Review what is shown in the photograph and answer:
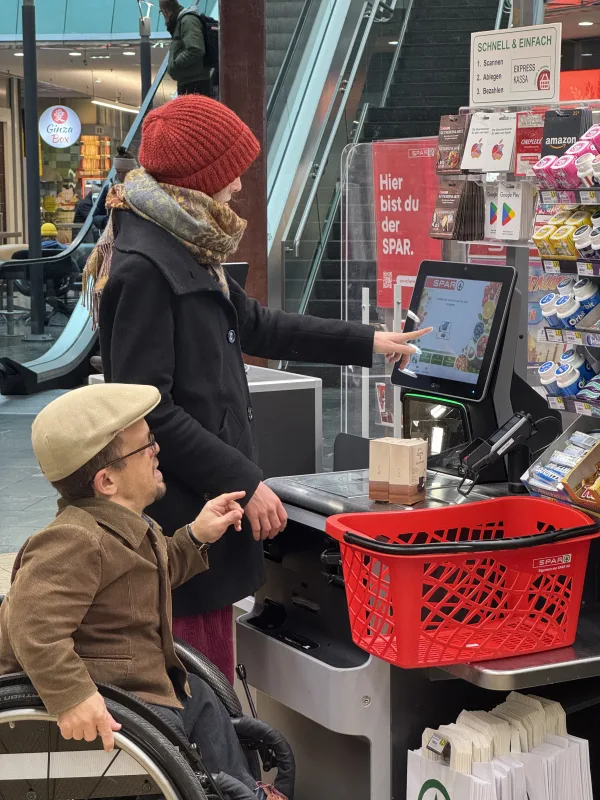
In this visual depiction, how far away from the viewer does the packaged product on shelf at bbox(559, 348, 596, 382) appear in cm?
249

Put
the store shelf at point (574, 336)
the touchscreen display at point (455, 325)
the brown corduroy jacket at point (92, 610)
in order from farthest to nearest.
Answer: the touchscreen display at point (455, 325) < the store shelf at point (574, 336) < the brown corduroy jacket at point (92, 610)

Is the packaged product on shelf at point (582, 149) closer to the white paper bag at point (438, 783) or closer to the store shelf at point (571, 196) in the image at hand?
the store shelf at point (571, 196)

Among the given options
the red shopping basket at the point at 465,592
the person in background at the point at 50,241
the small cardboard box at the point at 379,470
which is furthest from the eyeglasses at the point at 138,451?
the person in background at the point at 50,241

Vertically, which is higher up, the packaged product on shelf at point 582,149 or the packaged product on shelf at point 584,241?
the packaged product on shelf at point 582,149

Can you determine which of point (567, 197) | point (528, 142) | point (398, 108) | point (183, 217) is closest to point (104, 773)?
point (183, 217)

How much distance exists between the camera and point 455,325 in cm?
279

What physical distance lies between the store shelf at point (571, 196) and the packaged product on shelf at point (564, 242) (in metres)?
0.06

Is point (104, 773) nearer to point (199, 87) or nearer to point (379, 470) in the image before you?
point (379, 470)

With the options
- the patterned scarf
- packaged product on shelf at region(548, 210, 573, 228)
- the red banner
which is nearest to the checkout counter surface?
the patterned scarf

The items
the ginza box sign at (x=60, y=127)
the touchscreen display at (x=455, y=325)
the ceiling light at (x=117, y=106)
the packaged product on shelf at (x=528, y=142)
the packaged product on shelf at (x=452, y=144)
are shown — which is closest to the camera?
the touchscreen display at (x=455, y=325)

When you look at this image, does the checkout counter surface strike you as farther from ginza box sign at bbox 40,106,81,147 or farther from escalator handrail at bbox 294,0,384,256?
ginza box sign at bbox 40,106,81,147

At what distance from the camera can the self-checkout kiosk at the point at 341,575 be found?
8.32 ft

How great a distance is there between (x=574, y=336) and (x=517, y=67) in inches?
35.8

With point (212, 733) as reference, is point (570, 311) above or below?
above
